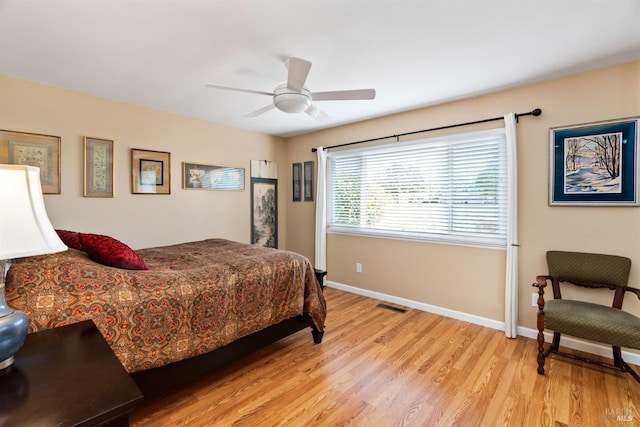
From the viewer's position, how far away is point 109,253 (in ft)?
5.89

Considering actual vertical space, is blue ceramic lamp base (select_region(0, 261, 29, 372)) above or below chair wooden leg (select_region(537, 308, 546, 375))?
above

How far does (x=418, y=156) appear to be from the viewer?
11.5 feet

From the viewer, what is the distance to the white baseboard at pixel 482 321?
2.41 metres

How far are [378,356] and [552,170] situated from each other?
2301 mm

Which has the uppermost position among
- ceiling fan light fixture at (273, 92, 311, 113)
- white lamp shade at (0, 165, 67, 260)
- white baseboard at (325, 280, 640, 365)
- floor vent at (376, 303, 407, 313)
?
ceiling fan light fixture at (273, 92, 311, 113)

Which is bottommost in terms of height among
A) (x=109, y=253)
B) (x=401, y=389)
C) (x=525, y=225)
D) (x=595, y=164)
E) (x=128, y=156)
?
(x=401, y=389)

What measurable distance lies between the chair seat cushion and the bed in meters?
1.82

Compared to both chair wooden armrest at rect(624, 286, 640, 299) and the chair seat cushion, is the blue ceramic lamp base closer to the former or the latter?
the chair seat cushion

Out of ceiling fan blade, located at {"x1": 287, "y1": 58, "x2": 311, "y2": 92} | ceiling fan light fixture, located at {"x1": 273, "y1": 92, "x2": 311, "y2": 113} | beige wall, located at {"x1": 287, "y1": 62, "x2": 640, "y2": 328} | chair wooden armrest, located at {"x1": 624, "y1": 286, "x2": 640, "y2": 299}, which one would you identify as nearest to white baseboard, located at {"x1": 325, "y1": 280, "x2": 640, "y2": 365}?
beige wall, located at {"x1": 287, "y1": 62, "x2": 640, "y2": 328}

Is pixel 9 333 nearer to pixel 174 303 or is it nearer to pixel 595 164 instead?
pixel 174 303

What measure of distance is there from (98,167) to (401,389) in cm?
356

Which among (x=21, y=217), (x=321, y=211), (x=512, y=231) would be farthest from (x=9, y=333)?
(x=321, y=211)

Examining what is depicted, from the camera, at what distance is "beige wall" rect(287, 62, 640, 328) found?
7.73ft

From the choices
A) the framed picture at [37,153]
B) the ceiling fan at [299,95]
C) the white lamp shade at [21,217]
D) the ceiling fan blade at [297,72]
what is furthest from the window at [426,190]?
the white lamp shade at [21,217]
